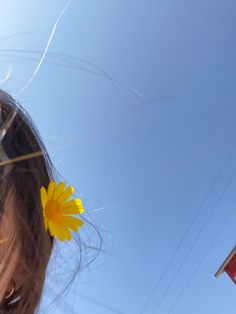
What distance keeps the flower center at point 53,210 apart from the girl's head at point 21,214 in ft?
0.07

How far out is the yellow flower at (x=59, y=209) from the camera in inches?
21.3

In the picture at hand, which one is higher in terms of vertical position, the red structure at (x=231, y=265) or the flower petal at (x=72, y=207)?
the red structure at (x=231, y=265)

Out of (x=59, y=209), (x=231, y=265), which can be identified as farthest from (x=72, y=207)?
(x=231, y=265)

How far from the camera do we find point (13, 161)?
1.67 feet

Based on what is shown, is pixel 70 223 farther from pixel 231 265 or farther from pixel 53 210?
pixel 231 265

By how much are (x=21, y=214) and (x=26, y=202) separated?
2cm

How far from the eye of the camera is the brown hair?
515 mm

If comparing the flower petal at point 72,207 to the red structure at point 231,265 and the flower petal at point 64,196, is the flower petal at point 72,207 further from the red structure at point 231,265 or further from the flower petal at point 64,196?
the red structure at point 231,265

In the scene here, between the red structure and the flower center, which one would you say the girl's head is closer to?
the flower center

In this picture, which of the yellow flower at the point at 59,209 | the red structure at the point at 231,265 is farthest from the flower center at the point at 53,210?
the red structure at the point at 231,265

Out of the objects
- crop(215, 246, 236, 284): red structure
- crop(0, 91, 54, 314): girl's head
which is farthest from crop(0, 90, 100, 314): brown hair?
crop(215, 246, 236, 284): red structure

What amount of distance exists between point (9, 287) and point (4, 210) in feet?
0.46

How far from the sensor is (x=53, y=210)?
55 centimetres

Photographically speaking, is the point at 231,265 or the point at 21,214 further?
the point at 231,265
